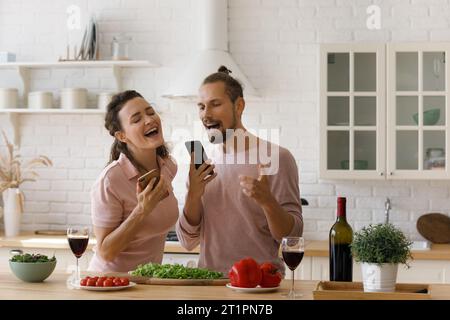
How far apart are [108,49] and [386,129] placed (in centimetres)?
217

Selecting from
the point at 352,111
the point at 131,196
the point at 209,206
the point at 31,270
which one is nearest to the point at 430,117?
the point at 352,111

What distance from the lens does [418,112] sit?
5.36 m

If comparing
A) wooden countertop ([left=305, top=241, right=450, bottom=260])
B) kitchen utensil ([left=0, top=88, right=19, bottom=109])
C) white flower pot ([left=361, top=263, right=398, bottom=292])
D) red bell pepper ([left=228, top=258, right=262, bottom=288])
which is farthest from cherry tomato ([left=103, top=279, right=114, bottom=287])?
kitchen utensil ([left=0, top=88, right=19, bottom=109])

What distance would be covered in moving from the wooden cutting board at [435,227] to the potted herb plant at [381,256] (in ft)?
9.28

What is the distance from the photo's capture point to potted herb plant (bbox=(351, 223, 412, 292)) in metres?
2.81

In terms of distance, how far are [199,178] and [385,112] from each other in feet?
7.78

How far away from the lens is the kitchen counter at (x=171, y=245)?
505 cm

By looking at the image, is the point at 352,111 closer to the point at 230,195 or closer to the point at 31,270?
the point at 230,195

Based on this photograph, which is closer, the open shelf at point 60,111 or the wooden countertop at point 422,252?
the wooden countertop at point 422,252

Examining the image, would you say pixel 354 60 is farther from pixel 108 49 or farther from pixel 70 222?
pixel 70 222

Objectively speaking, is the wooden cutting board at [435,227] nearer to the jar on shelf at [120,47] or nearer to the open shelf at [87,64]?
the open shelf at [87,64]

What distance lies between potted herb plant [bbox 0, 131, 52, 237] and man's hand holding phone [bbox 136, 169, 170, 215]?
2830 mm

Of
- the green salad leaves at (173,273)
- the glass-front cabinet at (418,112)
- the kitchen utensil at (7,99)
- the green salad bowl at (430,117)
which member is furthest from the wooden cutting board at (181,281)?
the kitchen utensil at (7,99)

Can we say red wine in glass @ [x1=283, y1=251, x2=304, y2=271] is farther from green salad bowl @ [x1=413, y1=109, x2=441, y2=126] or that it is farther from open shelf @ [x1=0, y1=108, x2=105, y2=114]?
open shelf @ [x1=0, y1=108, x2=105, y2=114]
